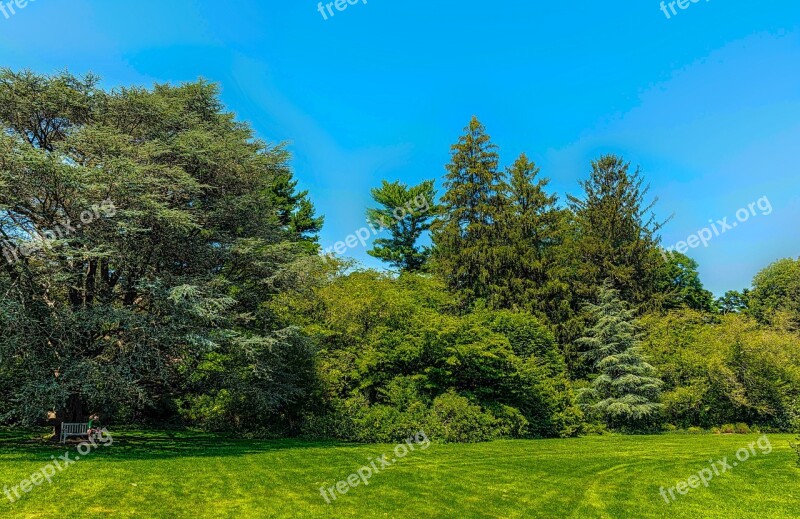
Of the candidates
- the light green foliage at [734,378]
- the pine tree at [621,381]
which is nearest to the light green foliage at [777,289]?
the light green foliage at [734,378]

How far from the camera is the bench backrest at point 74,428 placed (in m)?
15.1

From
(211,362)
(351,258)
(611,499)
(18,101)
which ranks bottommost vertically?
(611,499)

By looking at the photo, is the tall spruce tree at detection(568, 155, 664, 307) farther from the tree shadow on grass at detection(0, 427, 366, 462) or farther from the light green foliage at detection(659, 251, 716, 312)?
the tree shadow on grass at detection(0, 427, 366, 462)

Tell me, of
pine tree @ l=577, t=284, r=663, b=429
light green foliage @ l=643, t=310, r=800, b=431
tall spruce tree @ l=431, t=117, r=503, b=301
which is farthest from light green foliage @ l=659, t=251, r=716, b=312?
pine tree @ l=577, t=284, r=663, b=429

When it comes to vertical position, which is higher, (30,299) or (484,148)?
(484,148)

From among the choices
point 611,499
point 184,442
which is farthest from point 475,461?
point 184,442

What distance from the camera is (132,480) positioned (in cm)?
1020

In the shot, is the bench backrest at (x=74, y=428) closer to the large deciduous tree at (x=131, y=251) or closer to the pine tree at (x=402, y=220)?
the large deciduous tree at (x=131, y=251)

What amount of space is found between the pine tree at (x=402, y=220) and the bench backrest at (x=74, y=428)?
102ft

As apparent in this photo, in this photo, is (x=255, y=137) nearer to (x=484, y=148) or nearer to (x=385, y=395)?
(x=385, y=395)

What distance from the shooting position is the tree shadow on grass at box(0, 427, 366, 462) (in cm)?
1348

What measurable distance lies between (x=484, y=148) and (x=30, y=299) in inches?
1201

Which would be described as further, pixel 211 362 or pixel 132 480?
pixel 211 362

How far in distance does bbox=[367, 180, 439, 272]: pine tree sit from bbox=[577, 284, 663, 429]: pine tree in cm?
1857
